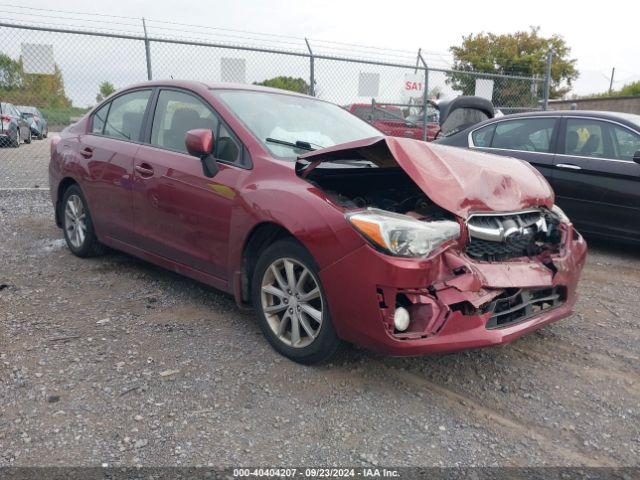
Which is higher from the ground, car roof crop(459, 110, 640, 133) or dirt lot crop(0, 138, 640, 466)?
car roof crop(459, 110, 640, 133)

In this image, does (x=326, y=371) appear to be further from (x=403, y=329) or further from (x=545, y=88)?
(x=545, y=88)

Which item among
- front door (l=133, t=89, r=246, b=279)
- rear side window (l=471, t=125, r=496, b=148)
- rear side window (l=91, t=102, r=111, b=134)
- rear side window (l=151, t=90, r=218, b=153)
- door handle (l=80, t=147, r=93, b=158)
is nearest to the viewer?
front door (l=133, t=89, r=246, b=279)

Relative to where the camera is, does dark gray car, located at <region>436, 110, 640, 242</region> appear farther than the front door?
Yes

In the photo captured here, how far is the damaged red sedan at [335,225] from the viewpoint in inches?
111

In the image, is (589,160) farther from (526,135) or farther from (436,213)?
(436,213)

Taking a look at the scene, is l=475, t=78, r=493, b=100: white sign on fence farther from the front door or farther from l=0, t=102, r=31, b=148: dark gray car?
l=0, t=102, r=31, b=148: dark gray car

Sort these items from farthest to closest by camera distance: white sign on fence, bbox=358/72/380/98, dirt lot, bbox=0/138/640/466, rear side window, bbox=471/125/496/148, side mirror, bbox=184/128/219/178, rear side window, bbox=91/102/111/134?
white sign on fence, bbox=358/72/380/98 < rear side window, bbox=471/125/496/148 < rear side window, bbox=91/102/111/134 < side mirror, bbox=184/128/219/178 < dirt lot, bbox=0/138/640/466

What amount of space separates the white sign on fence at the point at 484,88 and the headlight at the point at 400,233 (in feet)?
31.6

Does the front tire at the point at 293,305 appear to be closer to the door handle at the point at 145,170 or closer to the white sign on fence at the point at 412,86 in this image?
the door handle at the point at 145,170

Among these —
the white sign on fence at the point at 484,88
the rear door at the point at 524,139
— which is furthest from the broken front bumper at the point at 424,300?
the white sign on fence at the point at 484,88

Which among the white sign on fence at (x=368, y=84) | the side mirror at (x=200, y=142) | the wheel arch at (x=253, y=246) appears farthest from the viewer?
the white sign on fence at (x=368, y=84)

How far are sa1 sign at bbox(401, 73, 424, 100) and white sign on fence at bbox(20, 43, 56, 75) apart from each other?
6001 mm

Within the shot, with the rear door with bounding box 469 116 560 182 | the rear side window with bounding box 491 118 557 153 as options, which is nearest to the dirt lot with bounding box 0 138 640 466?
the rear door with bounding box 469 116 560 182

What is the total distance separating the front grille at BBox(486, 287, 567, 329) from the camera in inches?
117
